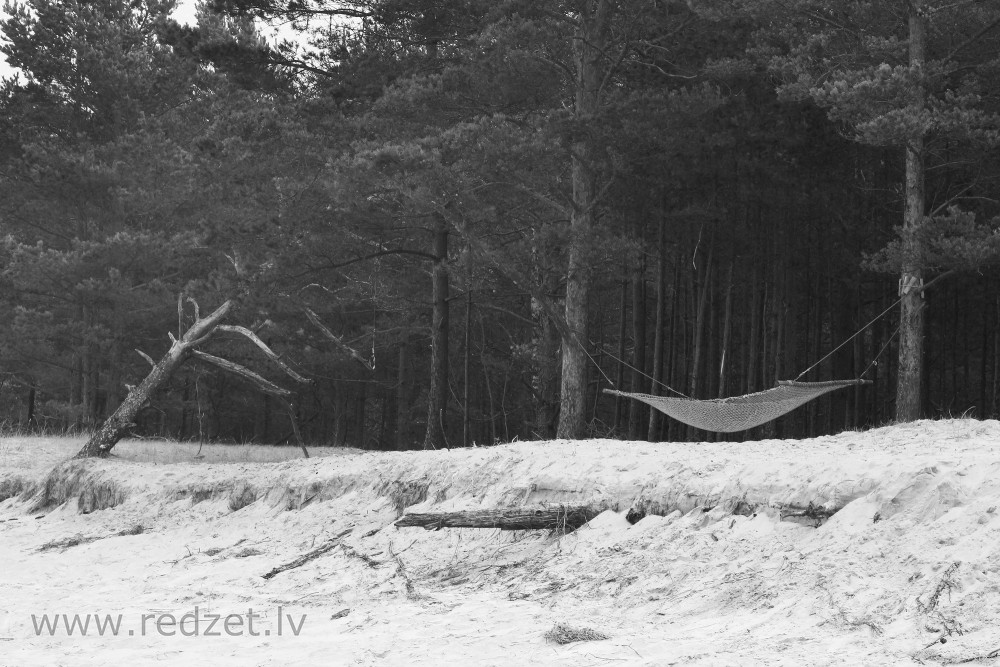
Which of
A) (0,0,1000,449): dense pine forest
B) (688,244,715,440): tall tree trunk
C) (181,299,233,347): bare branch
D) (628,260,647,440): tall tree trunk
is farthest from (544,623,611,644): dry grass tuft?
(628,260,647,440): tall tree trunk

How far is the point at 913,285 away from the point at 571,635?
9224 millimetres

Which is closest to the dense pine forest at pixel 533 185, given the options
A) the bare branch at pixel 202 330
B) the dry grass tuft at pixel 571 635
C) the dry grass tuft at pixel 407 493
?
the bare branch at pixel 202 330

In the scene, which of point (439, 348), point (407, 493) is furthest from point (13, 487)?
point (439, 348)

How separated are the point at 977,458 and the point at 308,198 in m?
12.4

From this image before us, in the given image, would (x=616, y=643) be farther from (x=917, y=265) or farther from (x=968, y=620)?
(x=917, y=265)

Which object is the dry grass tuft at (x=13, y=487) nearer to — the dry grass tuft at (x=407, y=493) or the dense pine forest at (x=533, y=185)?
the dense pine forest at (x=533, y=185)

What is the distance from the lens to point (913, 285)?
12422mm

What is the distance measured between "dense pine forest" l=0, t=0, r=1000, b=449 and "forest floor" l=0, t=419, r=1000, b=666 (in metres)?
3.80

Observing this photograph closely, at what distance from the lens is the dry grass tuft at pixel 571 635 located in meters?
4.82

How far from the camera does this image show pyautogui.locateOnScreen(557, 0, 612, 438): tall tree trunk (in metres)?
14.4

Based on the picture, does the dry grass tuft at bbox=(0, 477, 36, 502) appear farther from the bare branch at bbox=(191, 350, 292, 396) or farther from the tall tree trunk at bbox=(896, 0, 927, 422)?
the tall tree trunk at bbox=(896, 0, 927, 422)

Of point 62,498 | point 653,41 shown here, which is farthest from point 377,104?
point 62,498

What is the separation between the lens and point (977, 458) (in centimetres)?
543

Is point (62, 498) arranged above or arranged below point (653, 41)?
below
